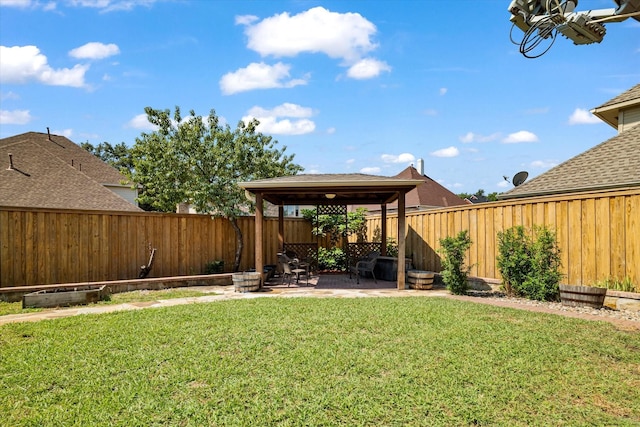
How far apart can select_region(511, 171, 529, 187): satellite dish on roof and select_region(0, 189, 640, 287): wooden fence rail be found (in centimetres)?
340

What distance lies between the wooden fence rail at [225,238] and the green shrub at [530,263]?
209 mm

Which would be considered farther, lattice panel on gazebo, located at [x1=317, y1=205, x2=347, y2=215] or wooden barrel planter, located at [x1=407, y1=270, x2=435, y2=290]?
lattice panel on gazebo, located at [x1=317, y1=205, x2=347, y2=215]

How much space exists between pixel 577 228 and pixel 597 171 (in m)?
2.95

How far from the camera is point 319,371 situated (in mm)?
3639

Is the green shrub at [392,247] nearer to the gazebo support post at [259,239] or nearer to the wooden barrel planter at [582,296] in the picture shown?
the gazebo support post at [259,239]

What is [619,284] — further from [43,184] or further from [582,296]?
[43,184]

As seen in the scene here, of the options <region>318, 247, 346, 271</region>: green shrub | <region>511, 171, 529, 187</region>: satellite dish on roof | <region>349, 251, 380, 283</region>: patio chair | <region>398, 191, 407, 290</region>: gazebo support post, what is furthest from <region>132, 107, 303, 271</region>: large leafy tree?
<region>511, 171, 529, 187</region>: satellite dish on roof

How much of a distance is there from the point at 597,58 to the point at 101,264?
12.9 metres

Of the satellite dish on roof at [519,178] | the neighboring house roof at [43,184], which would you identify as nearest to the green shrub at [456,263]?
the satellite dish on roof at [519,178]

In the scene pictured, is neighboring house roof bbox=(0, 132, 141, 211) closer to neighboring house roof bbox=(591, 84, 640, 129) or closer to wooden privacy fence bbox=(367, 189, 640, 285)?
wooden privacy fence bbox=(367, 189, 640, 285)

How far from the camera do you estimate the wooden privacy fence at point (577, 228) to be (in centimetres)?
598

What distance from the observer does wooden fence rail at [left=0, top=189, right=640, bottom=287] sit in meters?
6.26

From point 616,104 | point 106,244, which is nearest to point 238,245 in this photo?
point 106,244

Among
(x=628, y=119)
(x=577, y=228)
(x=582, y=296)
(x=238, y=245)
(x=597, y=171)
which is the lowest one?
(x=582, y=296)
